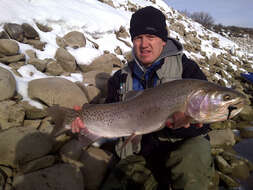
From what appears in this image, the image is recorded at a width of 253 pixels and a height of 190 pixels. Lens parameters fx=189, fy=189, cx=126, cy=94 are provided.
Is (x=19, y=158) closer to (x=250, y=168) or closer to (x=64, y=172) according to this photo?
(x=64, y=172)

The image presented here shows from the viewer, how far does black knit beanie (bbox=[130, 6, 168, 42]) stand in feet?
10.9

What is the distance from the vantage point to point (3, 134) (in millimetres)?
3332

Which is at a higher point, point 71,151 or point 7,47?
point 7,47

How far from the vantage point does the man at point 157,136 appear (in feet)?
9.85

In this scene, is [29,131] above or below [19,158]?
above

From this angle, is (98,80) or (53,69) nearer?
(53,69)

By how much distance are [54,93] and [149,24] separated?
2.61m

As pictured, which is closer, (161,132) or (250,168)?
(161,132)

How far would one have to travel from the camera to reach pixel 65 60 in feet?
20.7

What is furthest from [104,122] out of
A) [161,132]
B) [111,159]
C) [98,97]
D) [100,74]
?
[100,74]

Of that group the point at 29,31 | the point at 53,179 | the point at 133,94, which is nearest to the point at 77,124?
the point at 53,179

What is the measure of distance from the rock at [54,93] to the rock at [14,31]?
2.27m

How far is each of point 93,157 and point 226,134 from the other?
411 centimetres

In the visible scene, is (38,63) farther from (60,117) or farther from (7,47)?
(60,117)
